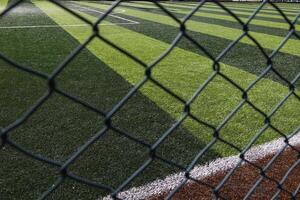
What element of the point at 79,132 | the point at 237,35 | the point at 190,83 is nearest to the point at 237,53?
the point at 190,83

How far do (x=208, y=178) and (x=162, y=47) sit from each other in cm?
461

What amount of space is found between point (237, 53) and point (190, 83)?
1.95 metres

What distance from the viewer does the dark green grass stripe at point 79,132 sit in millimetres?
2646

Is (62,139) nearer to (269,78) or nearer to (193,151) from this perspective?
(193,151)

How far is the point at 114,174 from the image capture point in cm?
272

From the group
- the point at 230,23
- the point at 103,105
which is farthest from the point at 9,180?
the point at 230,23

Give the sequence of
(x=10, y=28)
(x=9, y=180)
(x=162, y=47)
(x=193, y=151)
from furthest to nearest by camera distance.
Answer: (x=10, y=28) → (x=162, y=47) → (x=193, y=151) → (x=9, y=180)

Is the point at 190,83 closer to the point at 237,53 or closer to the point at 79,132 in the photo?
the point at 79,132

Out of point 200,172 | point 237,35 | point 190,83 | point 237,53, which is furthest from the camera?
point 237,35

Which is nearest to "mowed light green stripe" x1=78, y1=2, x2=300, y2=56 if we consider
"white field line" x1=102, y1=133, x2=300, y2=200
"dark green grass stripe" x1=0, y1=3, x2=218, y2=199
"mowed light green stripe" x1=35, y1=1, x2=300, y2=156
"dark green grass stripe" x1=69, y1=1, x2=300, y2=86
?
"dark green grass stripe" x1=69, y1=1, x2=300, y2=86

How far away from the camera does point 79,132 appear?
3.34 metres

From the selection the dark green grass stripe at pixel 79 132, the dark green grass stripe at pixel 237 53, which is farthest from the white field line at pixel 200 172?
the dark green grass stripe at pixel 237 53

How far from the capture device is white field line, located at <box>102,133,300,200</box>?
2.48 metres

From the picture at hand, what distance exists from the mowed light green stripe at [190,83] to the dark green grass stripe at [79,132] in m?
0.16
